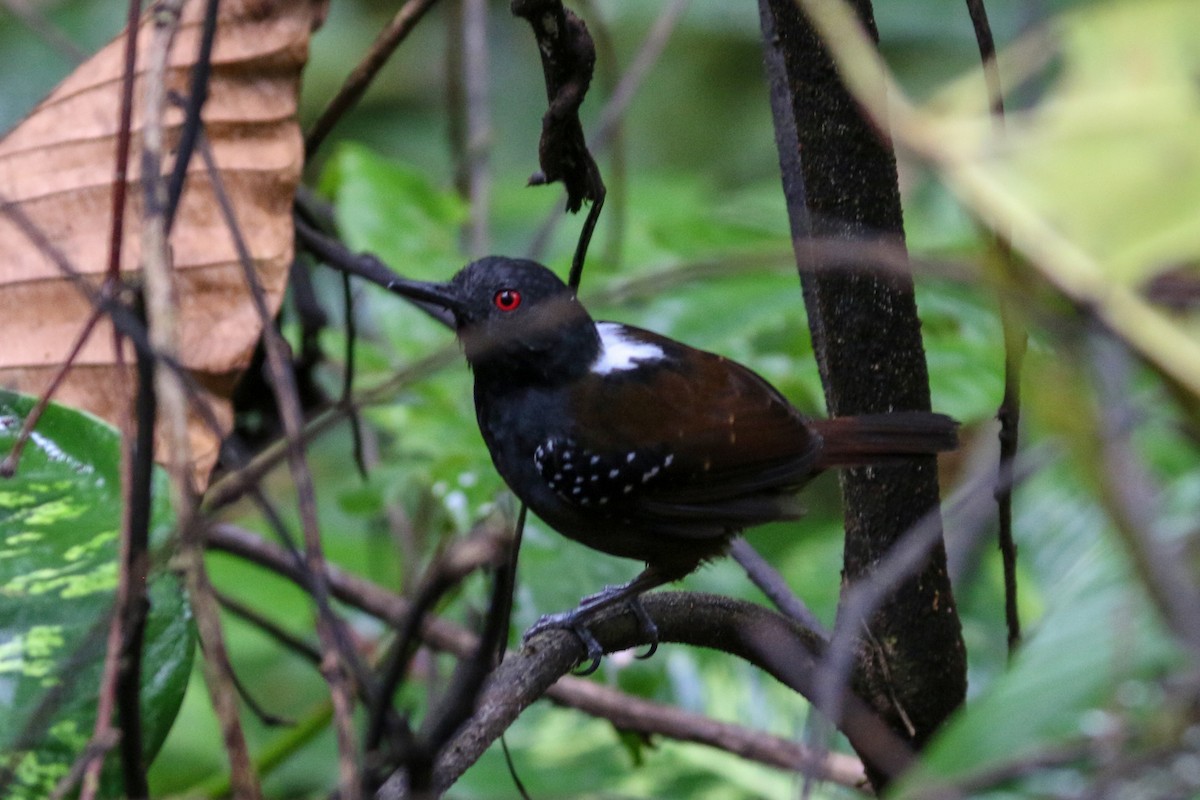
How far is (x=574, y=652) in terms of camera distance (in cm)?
182

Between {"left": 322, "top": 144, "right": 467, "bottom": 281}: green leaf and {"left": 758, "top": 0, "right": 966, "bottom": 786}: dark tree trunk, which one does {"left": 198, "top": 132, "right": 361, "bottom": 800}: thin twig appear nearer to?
{"left": 758, "top": 0, "right": 966, "bottom": 786}: dark tree trunk

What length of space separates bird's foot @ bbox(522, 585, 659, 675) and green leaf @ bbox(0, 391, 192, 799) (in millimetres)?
548

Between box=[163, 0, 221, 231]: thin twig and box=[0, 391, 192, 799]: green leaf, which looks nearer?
box=[163, 0, 221, 231]: thin twig

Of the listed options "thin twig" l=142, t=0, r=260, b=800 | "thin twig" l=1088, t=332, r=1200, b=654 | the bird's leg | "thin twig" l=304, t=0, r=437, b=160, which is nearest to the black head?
"thin twig" l=304, t=0, r=437, b=160

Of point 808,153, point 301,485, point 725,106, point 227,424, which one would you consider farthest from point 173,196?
point 725,106

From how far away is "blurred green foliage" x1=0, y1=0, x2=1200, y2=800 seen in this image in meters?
0.90

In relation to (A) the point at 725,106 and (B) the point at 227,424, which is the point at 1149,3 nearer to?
(B) the point at 227,424

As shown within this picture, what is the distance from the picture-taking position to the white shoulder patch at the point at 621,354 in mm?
2713

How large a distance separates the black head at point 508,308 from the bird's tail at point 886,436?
558 mm

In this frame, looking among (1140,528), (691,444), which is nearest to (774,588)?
(691,444)

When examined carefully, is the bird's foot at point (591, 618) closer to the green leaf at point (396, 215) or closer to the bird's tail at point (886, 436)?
the bird's tail at point (886, 436)

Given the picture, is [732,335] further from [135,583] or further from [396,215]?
[135,583]

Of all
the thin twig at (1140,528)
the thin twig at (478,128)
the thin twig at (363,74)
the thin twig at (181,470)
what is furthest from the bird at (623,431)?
the thin twig at (1140,528)

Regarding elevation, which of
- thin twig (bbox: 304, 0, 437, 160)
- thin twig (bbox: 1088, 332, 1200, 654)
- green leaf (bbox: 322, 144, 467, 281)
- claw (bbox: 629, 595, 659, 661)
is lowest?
thin twig (bbox: 1088, 332, 1200, 654)
